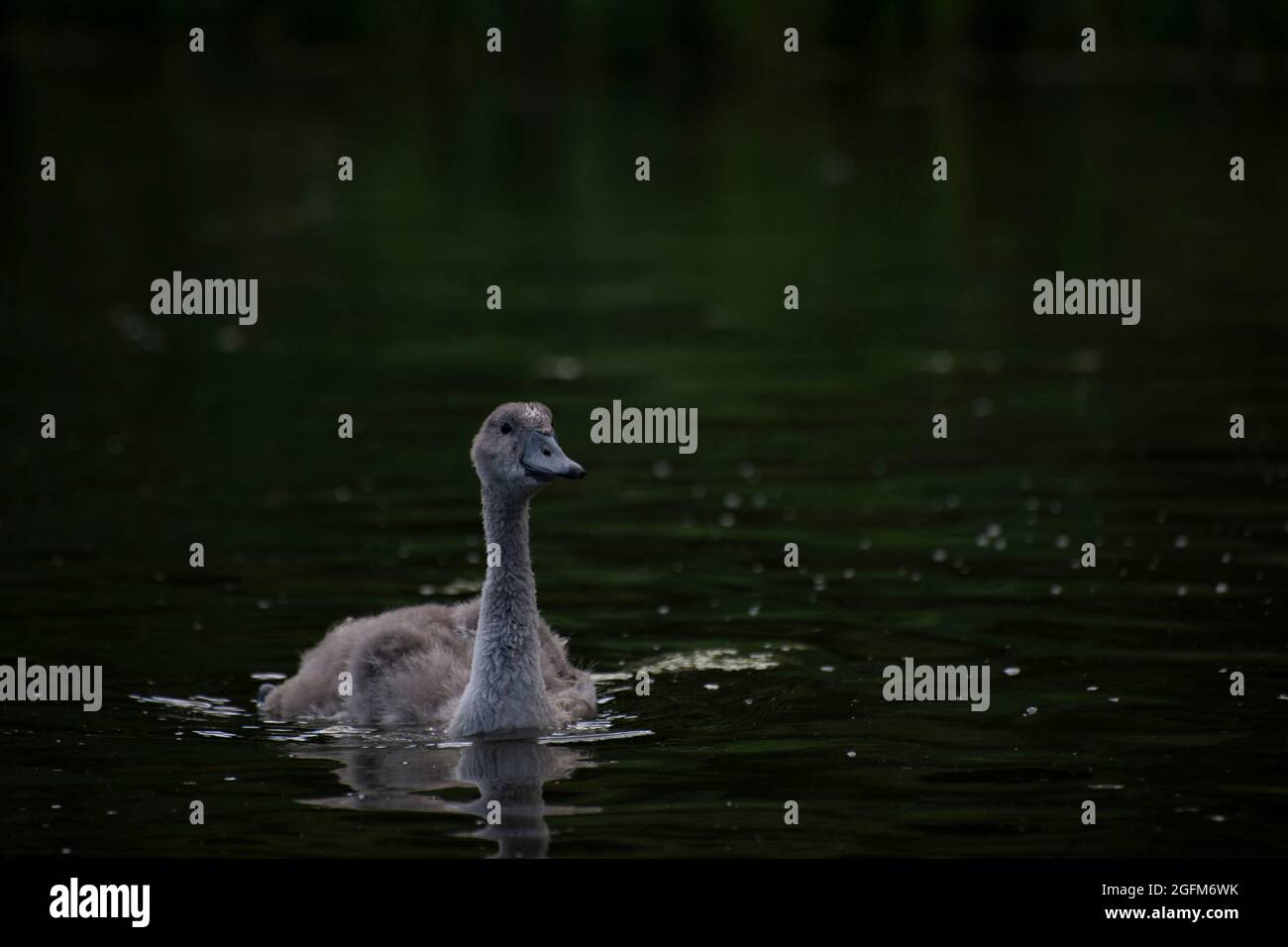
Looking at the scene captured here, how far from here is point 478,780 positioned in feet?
42.6

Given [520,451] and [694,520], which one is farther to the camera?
[694,520]

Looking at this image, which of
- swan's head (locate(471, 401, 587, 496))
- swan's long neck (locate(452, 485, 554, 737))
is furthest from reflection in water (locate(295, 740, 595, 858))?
swan's head (locate(471, 401, 587, 496))

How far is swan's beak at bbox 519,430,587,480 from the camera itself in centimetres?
1355

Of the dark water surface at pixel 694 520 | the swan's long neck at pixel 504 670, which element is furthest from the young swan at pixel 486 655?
the dark water surface at pixel 694 520

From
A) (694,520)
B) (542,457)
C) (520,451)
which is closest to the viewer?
(542,457)

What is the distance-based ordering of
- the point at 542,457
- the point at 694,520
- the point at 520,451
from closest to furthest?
the point at 542,457 → the point at 520,451 → the point at 694,520

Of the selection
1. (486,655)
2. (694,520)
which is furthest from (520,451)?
(694,520)

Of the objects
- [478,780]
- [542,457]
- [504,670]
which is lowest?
[478,780]

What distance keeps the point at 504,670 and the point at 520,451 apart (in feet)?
4.06

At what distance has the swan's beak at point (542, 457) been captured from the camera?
44.4 ft

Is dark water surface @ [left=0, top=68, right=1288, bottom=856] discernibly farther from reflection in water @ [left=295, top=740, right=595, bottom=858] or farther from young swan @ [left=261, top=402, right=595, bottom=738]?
young swan @ [left=261, top=402, right=595, bottom=738]

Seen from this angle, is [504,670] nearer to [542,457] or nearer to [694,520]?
[542,457]

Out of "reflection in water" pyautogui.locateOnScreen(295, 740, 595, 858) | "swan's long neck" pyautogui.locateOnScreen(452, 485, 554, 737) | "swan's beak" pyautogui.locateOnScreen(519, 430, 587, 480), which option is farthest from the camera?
"swan's long neck" pyautogui.locateOnScreen(452, 485, 554, 737)

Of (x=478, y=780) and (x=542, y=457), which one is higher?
(x=542, y=457)
